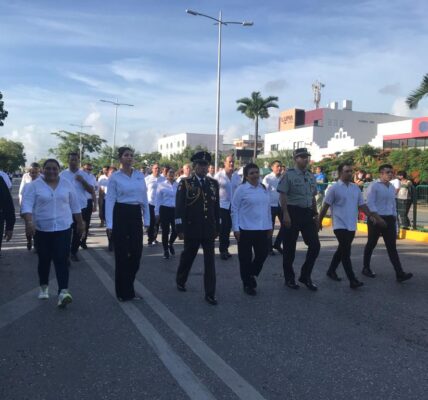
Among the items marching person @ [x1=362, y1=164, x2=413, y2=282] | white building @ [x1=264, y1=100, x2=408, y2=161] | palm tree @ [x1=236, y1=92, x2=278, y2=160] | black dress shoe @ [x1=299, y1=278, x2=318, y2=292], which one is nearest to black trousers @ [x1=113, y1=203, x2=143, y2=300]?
black dress shoe @ [x1=299, y1=278, x2=318, y2=292]

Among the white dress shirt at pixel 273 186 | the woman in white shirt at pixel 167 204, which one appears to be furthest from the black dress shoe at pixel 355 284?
the woman in white shirt at pixel 167 204

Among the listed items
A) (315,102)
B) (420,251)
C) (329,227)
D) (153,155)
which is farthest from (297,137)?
(420,251)

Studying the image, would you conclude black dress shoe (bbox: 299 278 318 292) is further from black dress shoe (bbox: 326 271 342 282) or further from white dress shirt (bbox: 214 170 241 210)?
white dress shirt (bbox: 214 170 241 210)

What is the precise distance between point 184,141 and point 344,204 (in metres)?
118

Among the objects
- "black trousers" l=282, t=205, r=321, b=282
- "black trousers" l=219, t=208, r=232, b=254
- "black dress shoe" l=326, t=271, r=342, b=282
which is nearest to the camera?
"black trousers" l=282, t=205, r=321, b=282

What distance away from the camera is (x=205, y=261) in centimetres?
575

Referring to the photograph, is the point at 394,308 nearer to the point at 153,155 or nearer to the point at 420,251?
the point at 420,251

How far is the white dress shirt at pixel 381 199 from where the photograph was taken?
287 inches

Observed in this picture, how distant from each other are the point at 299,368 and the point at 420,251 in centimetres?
735

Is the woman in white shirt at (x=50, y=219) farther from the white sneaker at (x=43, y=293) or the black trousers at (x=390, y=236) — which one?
the black trousers at (x=390, y=236)

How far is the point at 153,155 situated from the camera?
98.2 m

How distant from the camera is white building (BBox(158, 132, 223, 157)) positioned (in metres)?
122

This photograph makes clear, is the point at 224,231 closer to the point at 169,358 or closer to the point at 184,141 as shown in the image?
the point at 169,358

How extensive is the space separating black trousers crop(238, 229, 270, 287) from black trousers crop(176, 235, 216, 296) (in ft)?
1.82
